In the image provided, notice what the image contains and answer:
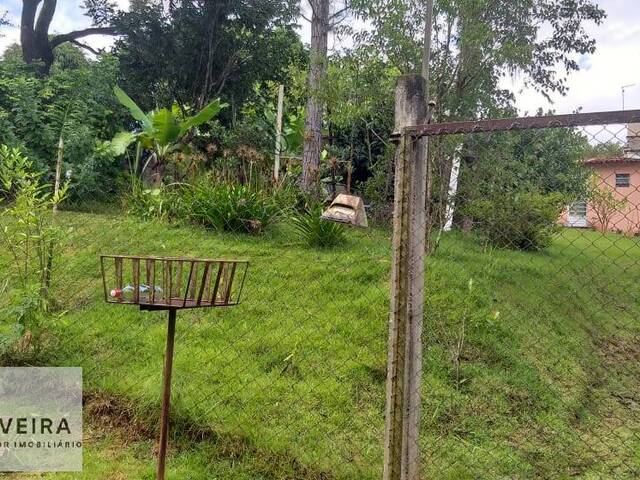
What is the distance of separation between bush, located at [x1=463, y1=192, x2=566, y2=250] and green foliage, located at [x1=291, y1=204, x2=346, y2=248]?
1.37m

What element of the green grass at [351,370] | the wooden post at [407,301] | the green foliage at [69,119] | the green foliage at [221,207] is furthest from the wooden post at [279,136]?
the wooden post at [407,301]

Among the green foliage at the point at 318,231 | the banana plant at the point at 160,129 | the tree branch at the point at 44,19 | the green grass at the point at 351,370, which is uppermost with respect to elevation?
the tree branch at the point at 44,19

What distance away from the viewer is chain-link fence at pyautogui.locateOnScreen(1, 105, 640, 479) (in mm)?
2596

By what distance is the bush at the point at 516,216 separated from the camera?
4.96m

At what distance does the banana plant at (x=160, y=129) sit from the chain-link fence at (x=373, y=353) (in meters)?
2.49

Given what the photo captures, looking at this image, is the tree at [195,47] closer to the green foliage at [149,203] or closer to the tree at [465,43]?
the green foliage at [149,203]

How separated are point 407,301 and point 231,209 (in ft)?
14.0

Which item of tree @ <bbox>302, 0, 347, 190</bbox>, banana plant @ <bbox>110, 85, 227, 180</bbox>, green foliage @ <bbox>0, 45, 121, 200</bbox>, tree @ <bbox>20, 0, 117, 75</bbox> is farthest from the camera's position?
tree @ <bbox>20, 0, 117, 75</bbox>

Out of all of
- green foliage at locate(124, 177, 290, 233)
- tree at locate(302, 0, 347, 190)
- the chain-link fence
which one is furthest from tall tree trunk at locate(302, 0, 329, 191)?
the chain-link fence

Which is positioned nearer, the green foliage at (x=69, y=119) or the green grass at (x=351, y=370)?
the green grass at (x=351, y=370)

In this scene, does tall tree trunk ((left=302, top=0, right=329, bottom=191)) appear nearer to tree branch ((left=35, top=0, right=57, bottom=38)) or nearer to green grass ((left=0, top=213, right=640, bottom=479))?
green grass ((left=0, top=213, right=640, bottom=479))

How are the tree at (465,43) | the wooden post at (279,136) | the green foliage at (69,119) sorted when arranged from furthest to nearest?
the green foliage at (69,119)
the wooden post at (279,136)
the tree at (465,43)

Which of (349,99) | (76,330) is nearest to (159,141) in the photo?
(349,99)

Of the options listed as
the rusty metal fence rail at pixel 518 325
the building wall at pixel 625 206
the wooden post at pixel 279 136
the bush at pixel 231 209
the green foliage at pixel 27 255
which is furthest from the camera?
the wooden post at pixel 279 136
